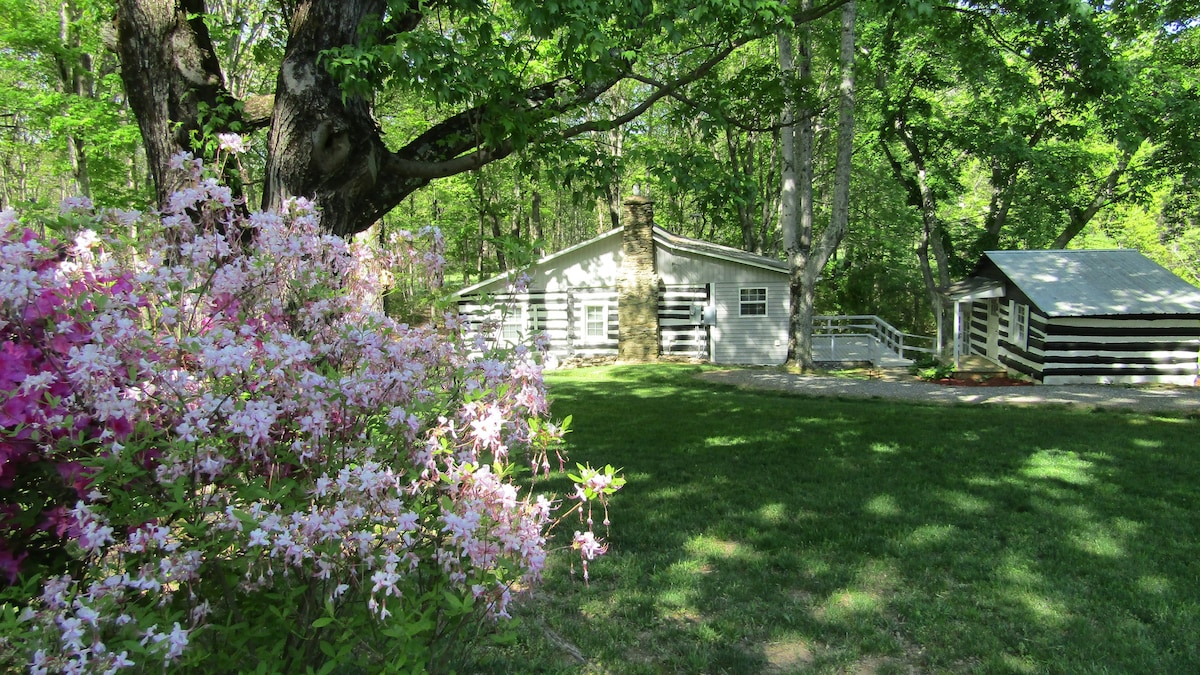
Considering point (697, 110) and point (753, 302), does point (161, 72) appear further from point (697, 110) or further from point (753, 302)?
point (753, 302)

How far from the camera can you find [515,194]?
106 feet

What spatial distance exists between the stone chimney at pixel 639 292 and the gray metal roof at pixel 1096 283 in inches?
358

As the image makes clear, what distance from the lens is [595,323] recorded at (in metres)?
22.5

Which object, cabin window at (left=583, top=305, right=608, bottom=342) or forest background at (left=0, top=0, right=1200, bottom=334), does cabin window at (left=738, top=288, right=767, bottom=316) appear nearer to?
forest background at (left=0, top=0, right=1200, bottom=334)

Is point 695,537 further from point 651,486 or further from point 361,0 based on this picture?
point 361,0

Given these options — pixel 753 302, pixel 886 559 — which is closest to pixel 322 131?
pixel 886 559

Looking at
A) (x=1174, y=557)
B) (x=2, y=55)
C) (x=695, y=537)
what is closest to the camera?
(x=1174, y=557)

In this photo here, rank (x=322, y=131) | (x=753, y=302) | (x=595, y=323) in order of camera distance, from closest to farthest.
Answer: (x=322, y=131) → (x=753, y=302) → (x=595, y=323)

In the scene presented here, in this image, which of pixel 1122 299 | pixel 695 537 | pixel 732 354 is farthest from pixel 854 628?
pixel 732 354

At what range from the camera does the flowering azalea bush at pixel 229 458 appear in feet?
6.12

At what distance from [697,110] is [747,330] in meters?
15.6

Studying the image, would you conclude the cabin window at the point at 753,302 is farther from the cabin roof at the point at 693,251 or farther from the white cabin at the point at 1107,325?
the white cabin at the point at 1107,325

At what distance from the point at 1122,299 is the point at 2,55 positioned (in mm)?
27406

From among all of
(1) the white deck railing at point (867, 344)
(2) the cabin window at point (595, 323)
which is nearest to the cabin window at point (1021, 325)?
(1) the white deck railing at point (867, 344)
